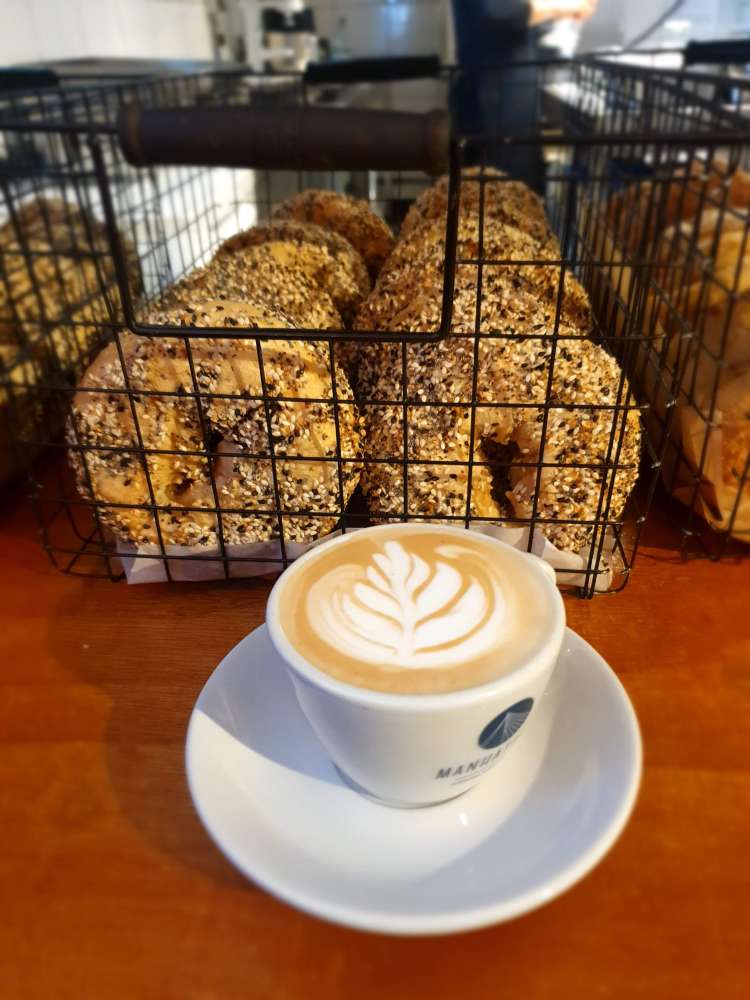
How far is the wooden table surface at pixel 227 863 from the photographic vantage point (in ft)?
1.26

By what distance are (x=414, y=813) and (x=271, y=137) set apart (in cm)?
41

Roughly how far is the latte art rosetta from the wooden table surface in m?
0.15

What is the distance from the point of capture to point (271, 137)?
448 mm

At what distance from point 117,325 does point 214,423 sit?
0.10 metres

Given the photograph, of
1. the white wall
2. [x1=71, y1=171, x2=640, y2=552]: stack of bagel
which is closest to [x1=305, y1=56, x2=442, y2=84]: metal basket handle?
the white wall

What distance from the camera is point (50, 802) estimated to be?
47cm

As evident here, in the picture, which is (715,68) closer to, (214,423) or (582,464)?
(582,464)

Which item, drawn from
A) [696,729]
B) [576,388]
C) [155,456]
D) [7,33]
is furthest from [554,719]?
[7,33]

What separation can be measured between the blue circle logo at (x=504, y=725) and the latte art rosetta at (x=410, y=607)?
0.03 m

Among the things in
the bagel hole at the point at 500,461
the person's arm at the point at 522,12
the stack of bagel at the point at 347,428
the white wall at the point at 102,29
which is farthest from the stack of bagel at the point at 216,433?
the person's arm at the point at 522,12

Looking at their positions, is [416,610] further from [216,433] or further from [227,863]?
[216,433]

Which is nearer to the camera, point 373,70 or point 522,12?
point 373,70

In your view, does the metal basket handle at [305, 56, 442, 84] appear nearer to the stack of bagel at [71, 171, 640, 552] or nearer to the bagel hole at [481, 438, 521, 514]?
the stack of bagel at [71, 171, 640, 552]

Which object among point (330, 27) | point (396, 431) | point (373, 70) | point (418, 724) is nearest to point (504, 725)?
point (418, 724)
